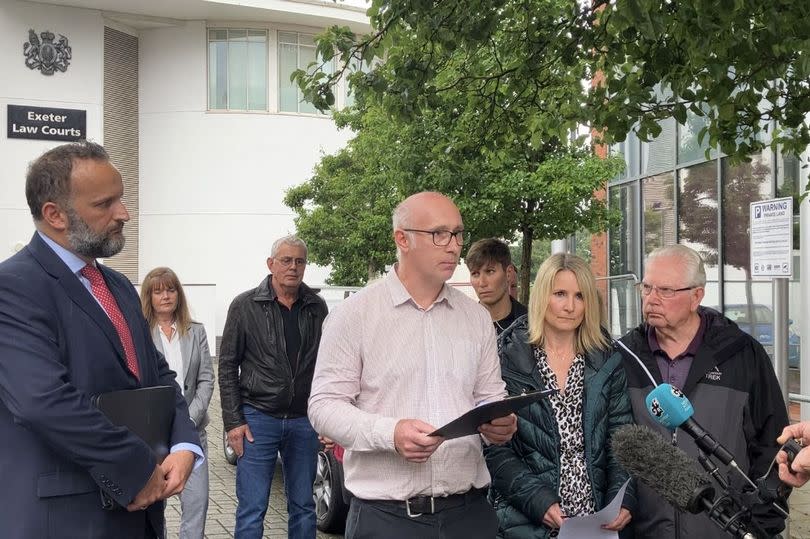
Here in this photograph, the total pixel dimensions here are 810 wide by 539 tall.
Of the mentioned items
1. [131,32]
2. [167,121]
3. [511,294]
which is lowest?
[511,294]

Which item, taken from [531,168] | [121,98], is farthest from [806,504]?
[121,98]

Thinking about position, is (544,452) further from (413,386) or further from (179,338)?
(179,338)

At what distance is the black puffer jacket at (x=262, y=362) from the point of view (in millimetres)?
6578

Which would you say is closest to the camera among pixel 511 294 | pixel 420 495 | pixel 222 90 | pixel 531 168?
pixel 420 495

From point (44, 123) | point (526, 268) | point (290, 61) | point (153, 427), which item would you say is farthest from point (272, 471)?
point (290, 61)

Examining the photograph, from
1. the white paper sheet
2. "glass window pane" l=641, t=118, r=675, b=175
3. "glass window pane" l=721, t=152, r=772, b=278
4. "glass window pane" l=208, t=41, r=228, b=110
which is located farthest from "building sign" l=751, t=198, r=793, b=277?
"glass window pane" l=208, t=41, r=228, b=110

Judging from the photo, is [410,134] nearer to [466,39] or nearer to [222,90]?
[466,39]

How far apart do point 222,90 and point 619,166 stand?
25513mm

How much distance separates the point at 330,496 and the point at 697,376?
4.65 meters

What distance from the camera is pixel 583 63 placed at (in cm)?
794

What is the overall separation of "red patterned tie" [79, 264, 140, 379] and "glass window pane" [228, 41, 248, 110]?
124ft

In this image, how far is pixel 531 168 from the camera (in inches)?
674

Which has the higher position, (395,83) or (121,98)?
(121,98)

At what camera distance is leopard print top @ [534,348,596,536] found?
399 cm
